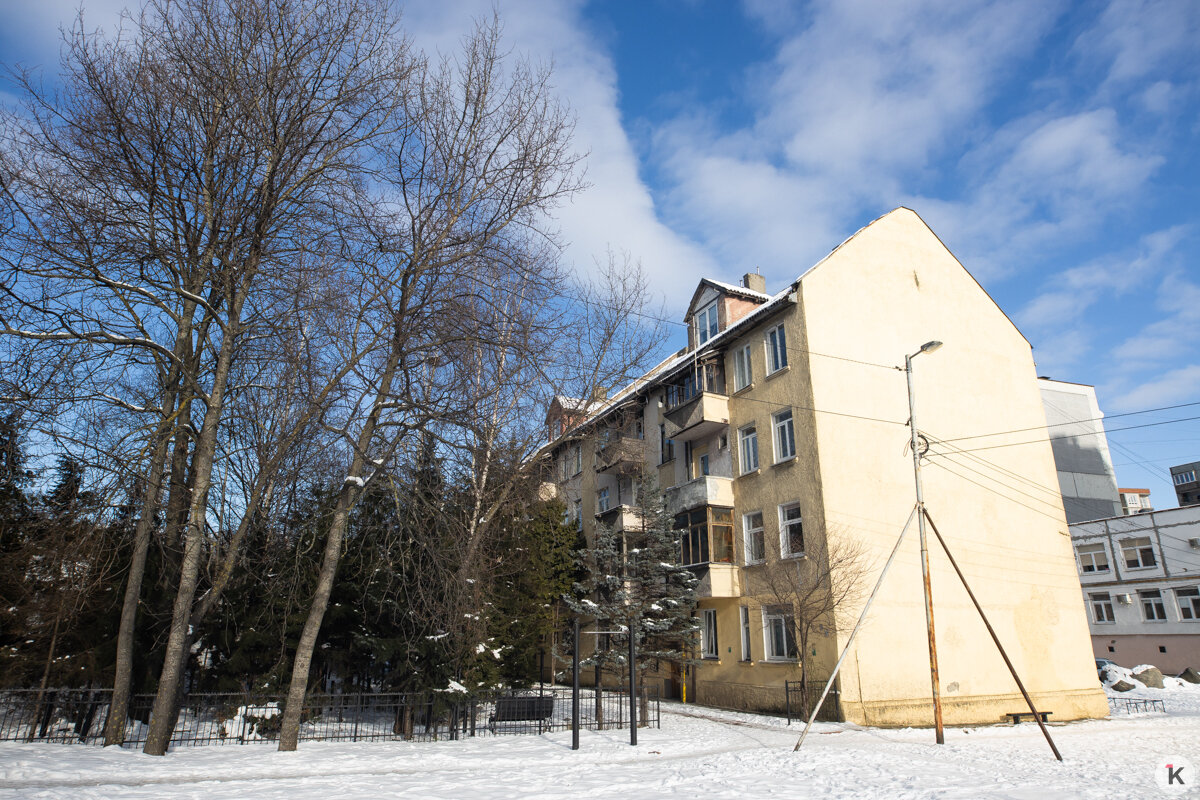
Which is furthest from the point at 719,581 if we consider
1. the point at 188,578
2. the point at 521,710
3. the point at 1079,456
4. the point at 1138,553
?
the point at 1079,456

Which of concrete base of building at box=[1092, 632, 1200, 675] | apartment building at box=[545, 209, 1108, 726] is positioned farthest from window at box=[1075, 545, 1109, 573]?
apartment building at box=[545, 209, 1108, 726]

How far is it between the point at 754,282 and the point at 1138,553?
91.9 ft

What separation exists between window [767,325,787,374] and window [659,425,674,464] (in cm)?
645

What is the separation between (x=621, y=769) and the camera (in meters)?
13.3

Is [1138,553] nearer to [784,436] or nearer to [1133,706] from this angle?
[1133,706]

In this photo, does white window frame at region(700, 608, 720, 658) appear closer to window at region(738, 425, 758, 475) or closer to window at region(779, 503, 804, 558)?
window at region(779, 503, 804, 558)

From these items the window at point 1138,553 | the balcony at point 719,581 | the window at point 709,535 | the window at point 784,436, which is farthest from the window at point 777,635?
the window at point 1138,553

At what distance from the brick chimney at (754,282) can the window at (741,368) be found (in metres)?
7.83

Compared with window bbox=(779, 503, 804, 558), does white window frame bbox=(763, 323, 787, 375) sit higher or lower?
higher

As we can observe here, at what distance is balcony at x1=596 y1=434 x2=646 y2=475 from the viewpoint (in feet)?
93.6

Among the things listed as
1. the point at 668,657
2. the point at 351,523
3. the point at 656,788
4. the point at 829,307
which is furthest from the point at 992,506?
the point at 351,523

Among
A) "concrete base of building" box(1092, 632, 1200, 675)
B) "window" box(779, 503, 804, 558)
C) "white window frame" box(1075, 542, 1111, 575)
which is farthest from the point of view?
"white window frame" box(1075, 542, 1111, 575)

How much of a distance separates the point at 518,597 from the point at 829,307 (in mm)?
13712

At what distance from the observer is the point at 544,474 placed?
2500 cm
